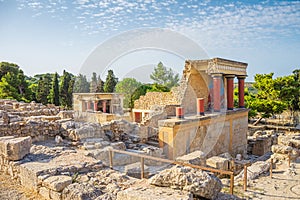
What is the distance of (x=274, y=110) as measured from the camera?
2183cm

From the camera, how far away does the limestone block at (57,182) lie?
4.12m

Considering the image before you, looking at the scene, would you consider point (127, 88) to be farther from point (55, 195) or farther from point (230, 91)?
point (55, 195)

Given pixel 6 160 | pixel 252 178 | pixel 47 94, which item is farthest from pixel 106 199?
pixel 47 94

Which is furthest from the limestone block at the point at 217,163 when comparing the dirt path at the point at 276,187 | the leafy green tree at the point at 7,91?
the leafy green tree at the point at 7,91

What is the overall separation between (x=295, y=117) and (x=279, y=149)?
68.5 ft

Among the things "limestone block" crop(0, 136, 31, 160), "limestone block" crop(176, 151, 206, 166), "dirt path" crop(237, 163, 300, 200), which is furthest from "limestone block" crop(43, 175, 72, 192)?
"dirt path" crop(237, 163, 300, 200)

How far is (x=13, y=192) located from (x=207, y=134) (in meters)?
9.06

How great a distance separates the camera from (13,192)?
4668 mm

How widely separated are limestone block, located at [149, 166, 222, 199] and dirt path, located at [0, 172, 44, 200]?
254 cm

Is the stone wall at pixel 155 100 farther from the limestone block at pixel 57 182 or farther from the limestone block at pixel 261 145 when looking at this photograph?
the limestone block at pixel 57 182

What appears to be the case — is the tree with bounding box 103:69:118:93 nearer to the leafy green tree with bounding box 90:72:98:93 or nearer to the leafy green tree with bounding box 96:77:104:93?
the leafy green tree with bounding box 96:77:104:93

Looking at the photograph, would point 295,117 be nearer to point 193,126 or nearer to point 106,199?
point 193,126

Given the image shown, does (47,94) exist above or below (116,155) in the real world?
above

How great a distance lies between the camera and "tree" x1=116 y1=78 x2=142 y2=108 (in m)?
29.1
